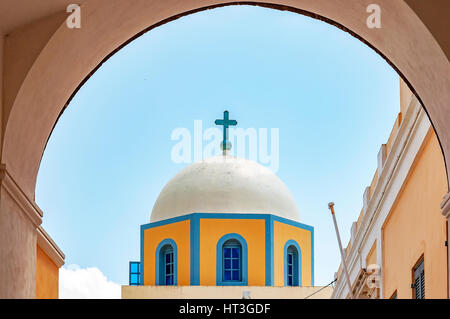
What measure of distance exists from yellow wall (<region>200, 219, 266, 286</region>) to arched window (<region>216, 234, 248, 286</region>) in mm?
111

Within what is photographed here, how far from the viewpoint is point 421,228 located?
10.6 meters

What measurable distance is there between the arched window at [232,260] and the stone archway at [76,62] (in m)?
20.5

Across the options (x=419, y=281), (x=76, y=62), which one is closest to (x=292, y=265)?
(x=419, y=281)

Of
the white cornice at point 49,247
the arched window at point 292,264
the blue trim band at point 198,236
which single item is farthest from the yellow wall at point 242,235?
the white cornice at point 49,247

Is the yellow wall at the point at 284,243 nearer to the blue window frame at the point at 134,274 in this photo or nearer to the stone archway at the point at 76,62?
the blue window frame at the point at 134,274

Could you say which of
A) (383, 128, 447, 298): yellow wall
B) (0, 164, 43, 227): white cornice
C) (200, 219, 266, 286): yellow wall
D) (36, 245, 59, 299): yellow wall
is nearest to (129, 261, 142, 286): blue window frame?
(200, 219, 266, 286): yellow wall

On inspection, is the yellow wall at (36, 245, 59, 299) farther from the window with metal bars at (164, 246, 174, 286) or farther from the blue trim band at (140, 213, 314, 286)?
the window with metal bars at (164, 246, 174, 286)

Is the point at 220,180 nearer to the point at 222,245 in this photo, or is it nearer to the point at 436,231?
the point at 222,245

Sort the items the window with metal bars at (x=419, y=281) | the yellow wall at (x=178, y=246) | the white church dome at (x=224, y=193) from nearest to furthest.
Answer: the window with metal bars at (x=419, y=281), the yellow wall at (x=178, y=246), the white church dome at (x=224, y=193)

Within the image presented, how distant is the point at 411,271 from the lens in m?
11.5

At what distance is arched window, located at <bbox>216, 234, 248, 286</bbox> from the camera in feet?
90.2

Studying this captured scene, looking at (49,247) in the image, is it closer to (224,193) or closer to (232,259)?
(232,259)

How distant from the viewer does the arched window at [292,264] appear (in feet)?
91.7

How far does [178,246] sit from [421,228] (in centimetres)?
1736
